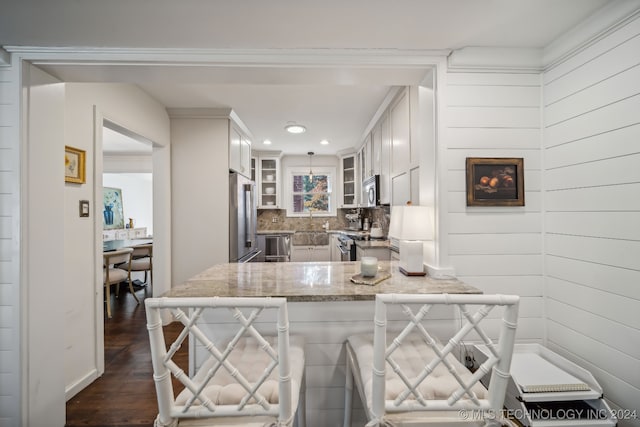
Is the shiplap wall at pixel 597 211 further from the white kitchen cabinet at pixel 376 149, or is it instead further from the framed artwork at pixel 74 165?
the framed artwork at pixel 74 165

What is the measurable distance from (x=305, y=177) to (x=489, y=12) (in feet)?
15.6

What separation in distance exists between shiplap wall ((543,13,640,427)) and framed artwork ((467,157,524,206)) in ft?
0.59

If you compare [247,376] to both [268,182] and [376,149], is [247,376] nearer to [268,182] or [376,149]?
[376,149]

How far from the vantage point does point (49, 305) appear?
5.32ft

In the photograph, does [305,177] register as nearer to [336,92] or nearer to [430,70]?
[336,92]

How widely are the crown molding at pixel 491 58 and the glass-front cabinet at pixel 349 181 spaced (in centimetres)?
353

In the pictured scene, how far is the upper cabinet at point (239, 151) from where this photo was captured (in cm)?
334

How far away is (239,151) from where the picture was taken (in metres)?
3.70

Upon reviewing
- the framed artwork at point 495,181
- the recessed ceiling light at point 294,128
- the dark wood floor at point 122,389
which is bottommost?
the dark wood floor at point 122,389

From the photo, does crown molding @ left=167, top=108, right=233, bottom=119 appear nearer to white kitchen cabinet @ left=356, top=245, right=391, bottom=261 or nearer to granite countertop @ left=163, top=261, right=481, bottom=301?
granite countertop @ left=163, top=261, right=481, bottom=301

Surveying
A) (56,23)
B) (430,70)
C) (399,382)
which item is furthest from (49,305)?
(430,70)

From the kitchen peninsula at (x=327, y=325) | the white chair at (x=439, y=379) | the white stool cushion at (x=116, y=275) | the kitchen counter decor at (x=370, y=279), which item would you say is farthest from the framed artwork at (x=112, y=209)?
the white chair at (x=439, y=379)

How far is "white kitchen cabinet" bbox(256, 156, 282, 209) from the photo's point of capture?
555 centimetres

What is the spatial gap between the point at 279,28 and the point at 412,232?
1304mm
